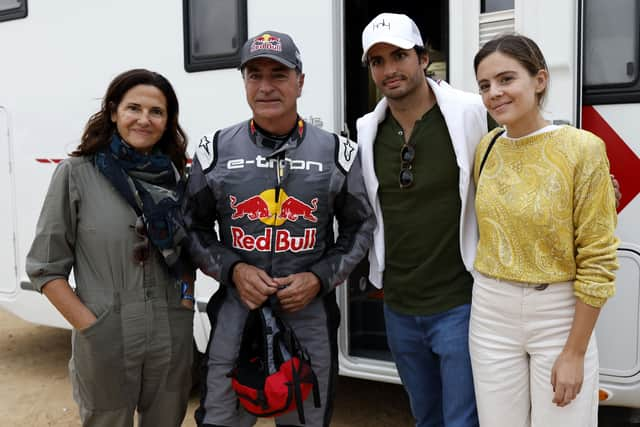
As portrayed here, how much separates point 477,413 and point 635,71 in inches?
58.0

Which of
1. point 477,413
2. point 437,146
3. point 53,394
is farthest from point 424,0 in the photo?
point 53,394

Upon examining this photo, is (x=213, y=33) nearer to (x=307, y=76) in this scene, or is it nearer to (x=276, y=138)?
(x=307, y=76)

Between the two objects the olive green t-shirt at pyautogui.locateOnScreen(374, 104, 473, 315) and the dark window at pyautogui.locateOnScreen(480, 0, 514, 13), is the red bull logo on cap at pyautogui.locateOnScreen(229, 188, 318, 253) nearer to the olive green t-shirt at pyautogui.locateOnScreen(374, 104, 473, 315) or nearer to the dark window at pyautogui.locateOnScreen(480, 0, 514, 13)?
the olive green t-shirt at pyautogui.locateOnScreen(374, 104, 473, 315)

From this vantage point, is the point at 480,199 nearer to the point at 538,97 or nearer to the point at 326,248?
the point at 538,97

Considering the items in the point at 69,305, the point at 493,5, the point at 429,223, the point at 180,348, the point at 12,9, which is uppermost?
the point at 12,9

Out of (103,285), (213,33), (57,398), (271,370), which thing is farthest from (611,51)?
(57,398)

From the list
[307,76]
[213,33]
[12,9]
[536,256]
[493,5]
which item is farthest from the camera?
[12,9]

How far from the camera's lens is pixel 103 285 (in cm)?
209

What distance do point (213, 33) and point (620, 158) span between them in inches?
81.9

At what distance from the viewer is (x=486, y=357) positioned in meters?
1.95

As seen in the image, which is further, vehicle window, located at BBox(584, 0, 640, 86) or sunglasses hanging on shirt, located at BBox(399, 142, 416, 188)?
vehicle window, located at BBox(584, 0, 640, 86)

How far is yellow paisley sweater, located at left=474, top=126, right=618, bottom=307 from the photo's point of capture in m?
1.76

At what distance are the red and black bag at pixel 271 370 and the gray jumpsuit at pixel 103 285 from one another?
292 mm

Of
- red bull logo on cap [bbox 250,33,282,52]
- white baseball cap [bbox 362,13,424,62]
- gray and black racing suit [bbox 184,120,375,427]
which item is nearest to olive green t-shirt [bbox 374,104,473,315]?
gray and black racing suit [bbox 184,120,375,427]
